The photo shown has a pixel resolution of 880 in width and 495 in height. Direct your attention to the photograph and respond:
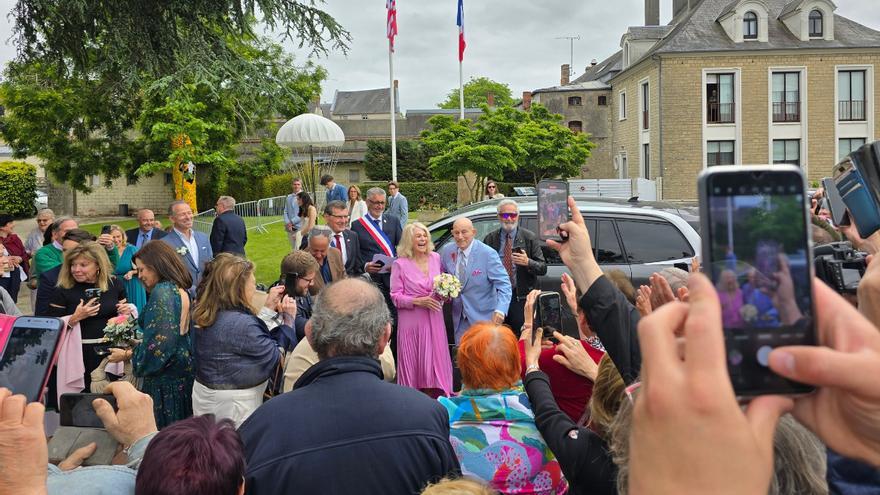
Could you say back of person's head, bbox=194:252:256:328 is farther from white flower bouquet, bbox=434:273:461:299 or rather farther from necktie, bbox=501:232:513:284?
necktie, bbox=501:232:513:284

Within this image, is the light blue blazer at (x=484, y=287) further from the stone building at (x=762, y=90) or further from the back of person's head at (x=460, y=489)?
the stone building at (x=762, y=90)

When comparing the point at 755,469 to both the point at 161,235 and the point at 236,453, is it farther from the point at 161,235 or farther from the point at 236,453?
the point at 161,235

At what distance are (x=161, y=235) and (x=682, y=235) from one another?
22.0ft

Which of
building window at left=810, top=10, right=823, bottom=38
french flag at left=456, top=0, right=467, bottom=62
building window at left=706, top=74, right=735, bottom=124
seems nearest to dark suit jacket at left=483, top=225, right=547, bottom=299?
french flag at left=456, top=0, right=467, bottom=62

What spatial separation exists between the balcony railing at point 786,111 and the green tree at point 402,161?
928 inches

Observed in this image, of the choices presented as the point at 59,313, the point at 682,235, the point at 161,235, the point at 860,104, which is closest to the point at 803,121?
the point at 860,104

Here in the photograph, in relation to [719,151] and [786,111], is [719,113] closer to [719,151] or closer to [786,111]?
[719,151]

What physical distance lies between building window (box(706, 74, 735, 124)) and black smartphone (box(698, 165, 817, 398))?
41255 mm

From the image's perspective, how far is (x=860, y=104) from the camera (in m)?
38.5

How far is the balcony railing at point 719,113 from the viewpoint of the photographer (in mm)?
38969

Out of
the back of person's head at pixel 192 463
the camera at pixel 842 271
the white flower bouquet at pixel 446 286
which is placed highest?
the camera at pixel 842 271

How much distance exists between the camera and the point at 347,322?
9.99 ft

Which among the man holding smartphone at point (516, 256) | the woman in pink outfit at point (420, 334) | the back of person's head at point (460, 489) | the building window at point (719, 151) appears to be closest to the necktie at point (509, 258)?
the man holding smartphone at point (516, 256)

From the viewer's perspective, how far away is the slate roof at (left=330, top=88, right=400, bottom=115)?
9394cm
